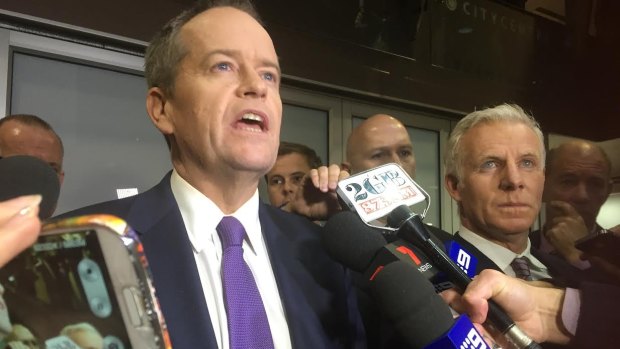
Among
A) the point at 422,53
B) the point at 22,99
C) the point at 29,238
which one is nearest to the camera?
the point at 29,238

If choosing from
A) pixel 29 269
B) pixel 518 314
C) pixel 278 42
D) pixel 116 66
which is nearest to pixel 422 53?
pixel 278 42

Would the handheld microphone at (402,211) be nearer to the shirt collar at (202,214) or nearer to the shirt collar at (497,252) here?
the shirt collar at (202,214)

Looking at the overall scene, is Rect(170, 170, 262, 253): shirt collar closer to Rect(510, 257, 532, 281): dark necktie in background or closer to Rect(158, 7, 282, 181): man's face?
Rect(158, 7, 282, 181): man's face

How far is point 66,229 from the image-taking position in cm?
50

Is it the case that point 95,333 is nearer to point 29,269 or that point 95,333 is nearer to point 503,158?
point 29,269

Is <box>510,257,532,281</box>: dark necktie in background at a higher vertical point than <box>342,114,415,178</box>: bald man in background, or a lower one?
lower

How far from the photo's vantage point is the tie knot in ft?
3.02

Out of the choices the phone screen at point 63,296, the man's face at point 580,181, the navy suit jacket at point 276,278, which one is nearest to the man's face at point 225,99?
the navy suit jacket at point 276,278

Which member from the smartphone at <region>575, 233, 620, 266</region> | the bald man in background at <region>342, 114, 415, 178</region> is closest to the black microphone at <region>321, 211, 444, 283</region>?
the smartphone at <region>575, 233, 620, 266</region>

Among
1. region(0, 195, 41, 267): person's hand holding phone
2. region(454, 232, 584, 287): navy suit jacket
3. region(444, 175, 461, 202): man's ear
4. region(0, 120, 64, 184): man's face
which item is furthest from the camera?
region(0, 120, 64, 184): man's face

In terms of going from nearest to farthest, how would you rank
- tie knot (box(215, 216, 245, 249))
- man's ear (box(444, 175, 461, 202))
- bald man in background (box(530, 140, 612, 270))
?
1. tie knot (box(215, 216, 245, 249))
2. man's ear (box(444, 175, 461, 202))
3. bald man in background (box(530, 140, 612, 270))

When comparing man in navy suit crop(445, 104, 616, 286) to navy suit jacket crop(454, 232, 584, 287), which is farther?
man in navy suit crop(445, 104, 616, 286)

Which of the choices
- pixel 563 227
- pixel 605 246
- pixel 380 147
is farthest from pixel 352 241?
pixel 380 147

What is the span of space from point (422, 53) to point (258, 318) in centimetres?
244
